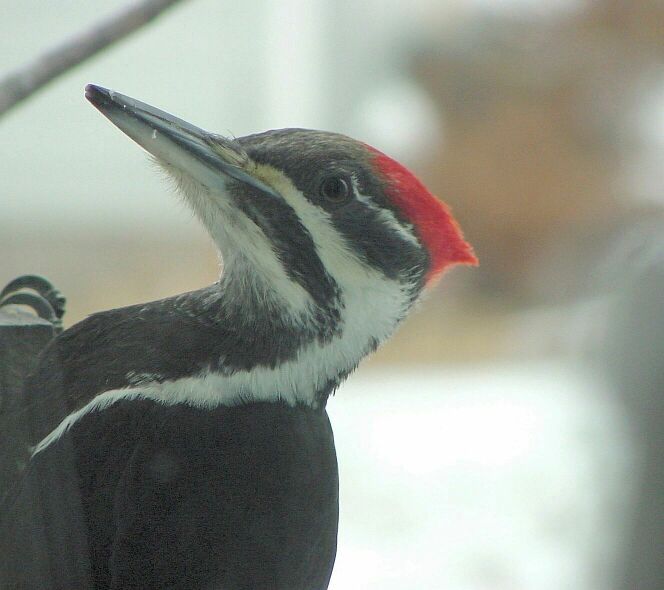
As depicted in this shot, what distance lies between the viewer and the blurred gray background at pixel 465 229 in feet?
2.05

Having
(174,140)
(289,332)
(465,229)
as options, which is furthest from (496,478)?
(174,140)

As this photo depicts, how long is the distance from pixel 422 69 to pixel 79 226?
588 mm

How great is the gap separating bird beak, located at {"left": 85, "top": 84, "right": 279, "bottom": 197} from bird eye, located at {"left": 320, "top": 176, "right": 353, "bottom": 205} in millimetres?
44

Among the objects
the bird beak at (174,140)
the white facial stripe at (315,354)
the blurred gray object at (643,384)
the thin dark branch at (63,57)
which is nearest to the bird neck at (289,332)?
the white facial stripe at (315,354)

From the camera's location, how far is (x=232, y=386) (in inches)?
28.3

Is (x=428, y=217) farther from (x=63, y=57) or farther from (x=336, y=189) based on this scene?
(x=63, y=57)

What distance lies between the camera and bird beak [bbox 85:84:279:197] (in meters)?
0.55

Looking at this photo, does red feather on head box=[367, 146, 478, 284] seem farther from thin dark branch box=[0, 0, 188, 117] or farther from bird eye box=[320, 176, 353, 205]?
thin dark branch box=[0, 0, 188, 117]

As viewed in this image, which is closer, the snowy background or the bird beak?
the bird beak

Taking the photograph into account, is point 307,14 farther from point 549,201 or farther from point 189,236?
point 549,201

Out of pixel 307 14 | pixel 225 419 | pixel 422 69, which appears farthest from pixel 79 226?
pixel 422 69

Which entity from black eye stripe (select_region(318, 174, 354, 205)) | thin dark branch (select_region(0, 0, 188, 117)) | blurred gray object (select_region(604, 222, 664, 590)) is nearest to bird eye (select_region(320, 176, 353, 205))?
black eye stripe (select_region(318, 174, 354, 205))

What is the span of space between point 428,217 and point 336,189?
0.09 metres

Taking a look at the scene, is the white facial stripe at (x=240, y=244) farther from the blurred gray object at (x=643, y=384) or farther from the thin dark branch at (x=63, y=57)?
the blurred gray object at (x=643, y=384)
